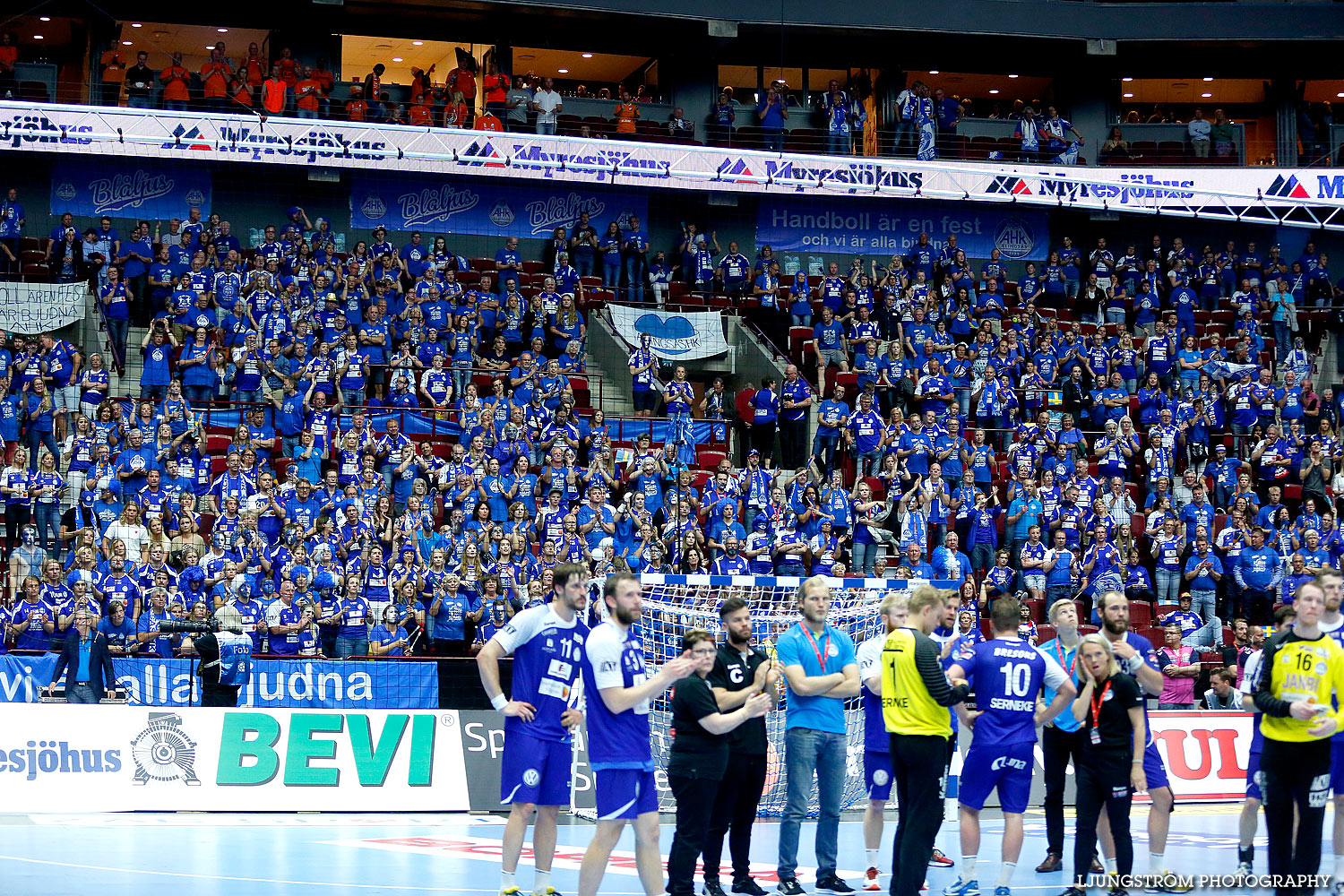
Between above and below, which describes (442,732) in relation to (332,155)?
below

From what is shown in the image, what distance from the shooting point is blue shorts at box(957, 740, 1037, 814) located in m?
9.88

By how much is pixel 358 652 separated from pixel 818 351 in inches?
488

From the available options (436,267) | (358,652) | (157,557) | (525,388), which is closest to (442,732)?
(358,652)

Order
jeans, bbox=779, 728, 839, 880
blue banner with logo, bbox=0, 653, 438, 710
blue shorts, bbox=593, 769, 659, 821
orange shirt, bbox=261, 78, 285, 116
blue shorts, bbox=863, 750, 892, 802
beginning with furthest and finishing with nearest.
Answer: orange shirt, bbox=261, 78, 285, 116, blue banner with logo, bbox=0, 653, 438, 710, blue shorts, bbox=863, 750, 892, 802, jeans, bbox=779, 728, 839, 880, blue shorts, bbox=593, 769, 659, 821

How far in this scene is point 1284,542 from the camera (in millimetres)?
24031

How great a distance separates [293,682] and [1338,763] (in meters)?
11.7

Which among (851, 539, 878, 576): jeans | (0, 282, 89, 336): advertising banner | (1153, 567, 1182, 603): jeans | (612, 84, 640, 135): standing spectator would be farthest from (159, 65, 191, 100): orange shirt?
(1153, 567, 1182, 603): jeans

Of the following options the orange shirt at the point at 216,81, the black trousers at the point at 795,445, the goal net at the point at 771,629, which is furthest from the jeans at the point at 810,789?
the orange shirt at the point at 216,81

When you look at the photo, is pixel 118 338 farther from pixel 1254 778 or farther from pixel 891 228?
pixel 1254 778

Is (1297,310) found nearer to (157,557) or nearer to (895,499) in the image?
(895,499)

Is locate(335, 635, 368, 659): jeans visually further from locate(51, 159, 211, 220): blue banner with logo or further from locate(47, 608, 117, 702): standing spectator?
locate(51, 159, 211, 220): blue banner with logo

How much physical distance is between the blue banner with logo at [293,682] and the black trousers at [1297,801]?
10.5 metres

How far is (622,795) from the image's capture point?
28.7ft

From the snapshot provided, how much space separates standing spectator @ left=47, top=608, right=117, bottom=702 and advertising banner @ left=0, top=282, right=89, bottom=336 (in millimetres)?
11034
